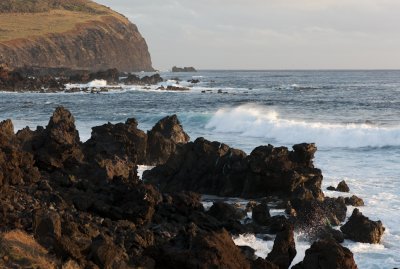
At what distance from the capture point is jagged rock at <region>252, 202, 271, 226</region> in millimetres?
16281

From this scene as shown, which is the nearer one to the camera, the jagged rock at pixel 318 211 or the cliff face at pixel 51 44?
the jagged rock at pixel 318 211

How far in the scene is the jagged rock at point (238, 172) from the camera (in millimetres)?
20312

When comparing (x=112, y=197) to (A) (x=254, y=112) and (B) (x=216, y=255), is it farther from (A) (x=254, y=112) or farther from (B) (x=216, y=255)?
(A) (x=254, y=112)

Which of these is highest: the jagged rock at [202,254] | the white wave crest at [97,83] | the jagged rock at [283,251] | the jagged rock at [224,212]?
the jagged rock at [202,254]

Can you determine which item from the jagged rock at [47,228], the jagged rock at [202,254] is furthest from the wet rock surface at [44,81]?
the jagged rock at [202,254]

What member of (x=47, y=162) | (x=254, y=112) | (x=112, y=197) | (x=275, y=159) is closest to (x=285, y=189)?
(x=275, y=159)

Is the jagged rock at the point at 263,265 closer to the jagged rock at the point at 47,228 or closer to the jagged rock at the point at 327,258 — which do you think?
the jagged rock at the point at 327,258

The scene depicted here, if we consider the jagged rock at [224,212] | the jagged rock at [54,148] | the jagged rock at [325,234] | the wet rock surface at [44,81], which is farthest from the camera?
the wet rock surface at [44,81]

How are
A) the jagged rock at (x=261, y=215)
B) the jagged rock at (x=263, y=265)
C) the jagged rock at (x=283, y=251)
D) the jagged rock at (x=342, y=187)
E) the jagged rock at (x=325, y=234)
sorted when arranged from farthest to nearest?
the jagged rock at (x=342, y=187), the jagged rock at (x=261, y=215), the jagged rock at (x=325, y=234), the jagged rock at (x=283, y=251), the jagged rock at (x=263, y=265)

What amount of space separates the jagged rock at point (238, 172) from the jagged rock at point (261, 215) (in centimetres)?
279

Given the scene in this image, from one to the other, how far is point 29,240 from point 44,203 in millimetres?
4018

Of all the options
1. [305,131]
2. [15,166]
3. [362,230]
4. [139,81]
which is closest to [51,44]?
[139,81]

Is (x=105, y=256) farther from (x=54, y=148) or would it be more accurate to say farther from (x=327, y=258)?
(x=54, y=148)

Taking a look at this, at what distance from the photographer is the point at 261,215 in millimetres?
16500
